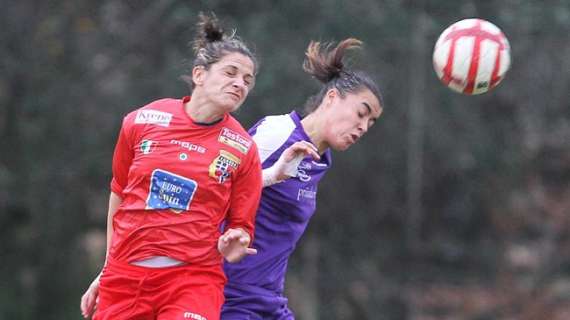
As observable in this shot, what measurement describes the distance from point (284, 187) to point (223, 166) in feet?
1.50

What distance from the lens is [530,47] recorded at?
396 inches

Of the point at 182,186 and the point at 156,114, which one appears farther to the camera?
the point at 156,114

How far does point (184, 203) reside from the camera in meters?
3.90

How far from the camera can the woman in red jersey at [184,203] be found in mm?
3893

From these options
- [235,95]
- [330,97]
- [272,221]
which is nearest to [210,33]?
[235,95]

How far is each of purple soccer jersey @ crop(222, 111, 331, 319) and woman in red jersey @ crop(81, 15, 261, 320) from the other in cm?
28

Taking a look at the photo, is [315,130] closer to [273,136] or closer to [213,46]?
[273,136]

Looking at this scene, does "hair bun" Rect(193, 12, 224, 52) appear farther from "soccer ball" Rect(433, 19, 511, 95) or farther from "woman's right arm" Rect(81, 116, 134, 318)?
"soccer ball" Rect(433, 19, 511, 95)

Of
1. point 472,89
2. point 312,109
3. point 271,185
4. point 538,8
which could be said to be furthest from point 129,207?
point 538,8

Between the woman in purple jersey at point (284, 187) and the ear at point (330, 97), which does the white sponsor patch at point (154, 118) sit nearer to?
the woman in purple jersey at point (284, 187)

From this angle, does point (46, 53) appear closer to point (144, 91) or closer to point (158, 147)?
point (144, 91)

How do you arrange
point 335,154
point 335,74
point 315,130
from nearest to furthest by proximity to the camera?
point 315,130, point 335,74, point 335,154

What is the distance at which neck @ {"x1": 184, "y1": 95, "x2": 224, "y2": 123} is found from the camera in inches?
159

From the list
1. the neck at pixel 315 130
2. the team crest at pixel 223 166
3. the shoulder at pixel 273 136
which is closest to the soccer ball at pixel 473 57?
the neck at pixel 315 130
